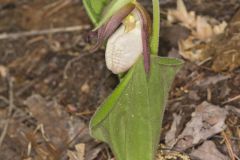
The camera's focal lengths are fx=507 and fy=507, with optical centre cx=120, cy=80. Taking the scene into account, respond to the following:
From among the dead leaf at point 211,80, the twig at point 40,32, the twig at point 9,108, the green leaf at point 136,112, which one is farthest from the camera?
the twig at point 40,32

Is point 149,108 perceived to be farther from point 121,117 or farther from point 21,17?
point 21,17

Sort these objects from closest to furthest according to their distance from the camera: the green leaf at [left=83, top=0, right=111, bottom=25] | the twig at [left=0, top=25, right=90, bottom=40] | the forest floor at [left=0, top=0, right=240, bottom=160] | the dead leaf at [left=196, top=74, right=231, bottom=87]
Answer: the green leaf at [left=83, top=0, right=111, bottom=25] < the forest floor at [left=0, top=0, right=240, bottom=160] < the dead leaf at [left=196, top=74, right=231, bottom=87] < the twig at [left=0, top=25, right=90, bottom=40]

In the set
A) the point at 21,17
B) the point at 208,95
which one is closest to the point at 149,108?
the point at 208,95

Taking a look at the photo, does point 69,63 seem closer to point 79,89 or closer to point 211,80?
point 79,89

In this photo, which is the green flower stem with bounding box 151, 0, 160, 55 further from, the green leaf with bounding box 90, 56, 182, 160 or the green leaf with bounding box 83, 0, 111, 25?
the green leaf with bounding box 83, 0, 111, 25

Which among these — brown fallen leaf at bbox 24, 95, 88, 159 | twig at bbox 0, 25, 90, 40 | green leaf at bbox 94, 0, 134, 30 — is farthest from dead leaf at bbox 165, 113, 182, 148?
twig at bbox 0, 25, 90, 40

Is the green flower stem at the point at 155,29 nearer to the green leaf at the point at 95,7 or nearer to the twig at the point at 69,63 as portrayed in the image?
the green leaf at the point at 95,7

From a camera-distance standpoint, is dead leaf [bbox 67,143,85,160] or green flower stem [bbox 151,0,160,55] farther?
dead leaf [bbox 67,143,85,160]

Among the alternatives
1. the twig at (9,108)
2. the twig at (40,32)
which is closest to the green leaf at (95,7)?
the twig at (9,108)
